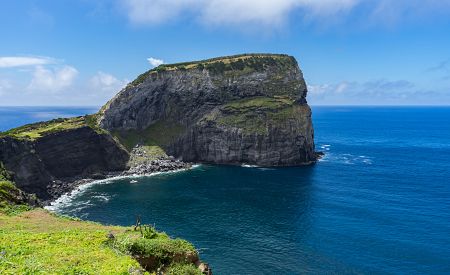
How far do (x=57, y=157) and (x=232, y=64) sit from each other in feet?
302

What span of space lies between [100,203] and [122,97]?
73.9 m

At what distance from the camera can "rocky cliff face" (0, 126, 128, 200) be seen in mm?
105938

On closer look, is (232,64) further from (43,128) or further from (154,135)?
(43,128)

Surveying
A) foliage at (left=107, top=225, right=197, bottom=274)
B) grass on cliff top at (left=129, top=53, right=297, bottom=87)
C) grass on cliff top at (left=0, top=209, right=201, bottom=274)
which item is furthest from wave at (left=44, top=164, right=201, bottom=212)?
foliage at (left=107, top=225, right=197, bottom=274)

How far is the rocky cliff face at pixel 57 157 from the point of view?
4171 inches

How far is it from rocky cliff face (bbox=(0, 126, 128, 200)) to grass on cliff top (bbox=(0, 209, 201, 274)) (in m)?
75.1

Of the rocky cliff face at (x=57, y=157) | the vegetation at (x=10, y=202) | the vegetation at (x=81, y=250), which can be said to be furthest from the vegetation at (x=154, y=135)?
the vegetation at (x=81, y=250)

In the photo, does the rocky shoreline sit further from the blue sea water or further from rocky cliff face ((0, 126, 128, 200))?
the blue sea water

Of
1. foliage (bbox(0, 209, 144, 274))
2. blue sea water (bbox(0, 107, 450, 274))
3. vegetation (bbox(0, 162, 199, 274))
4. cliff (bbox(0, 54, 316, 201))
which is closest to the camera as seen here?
foliage (bbox(0, 209, 144, 274))

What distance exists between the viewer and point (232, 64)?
586 feet

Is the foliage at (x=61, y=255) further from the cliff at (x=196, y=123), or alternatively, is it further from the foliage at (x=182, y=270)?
the cliff at (x=196, y=123)

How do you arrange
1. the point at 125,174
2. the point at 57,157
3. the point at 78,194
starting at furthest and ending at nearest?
the point at 125,174, the point at 57,157, the point at 78,194

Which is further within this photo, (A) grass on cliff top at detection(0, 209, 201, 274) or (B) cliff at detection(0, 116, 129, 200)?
(B) cliff at detection(0, 116, 129, 200)

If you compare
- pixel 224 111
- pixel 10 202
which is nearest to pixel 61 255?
pixel 10 202
